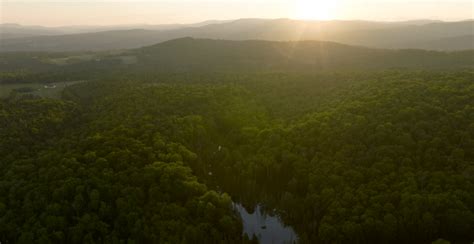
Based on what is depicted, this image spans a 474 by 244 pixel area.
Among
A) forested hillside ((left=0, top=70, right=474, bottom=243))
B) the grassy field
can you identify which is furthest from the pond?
the grassy field

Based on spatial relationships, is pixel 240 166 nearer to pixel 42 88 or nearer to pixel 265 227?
pixel 265 227

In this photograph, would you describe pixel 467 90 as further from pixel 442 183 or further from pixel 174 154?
pixel 174 154

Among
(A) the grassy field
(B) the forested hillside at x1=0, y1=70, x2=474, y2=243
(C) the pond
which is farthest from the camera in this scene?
(A) the grassy field

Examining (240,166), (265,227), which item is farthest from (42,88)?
(265,227)

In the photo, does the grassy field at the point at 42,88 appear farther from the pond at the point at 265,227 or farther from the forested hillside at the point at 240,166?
the pond at the point at 265,227

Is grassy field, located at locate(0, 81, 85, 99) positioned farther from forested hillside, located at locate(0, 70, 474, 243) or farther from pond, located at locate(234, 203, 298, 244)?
pond, located at locate(234, 203, 298, 244)

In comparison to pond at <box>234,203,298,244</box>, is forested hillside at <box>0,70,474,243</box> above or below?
above
